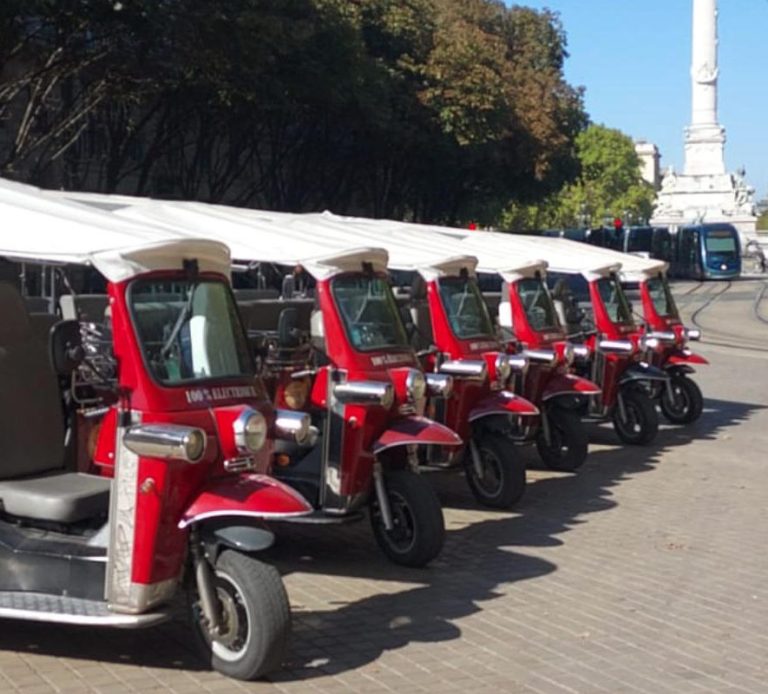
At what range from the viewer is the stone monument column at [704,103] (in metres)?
83.5

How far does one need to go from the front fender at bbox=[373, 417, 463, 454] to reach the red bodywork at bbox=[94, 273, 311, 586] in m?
1.99

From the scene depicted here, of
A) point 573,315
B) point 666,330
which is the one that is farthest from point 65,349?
point 666,330

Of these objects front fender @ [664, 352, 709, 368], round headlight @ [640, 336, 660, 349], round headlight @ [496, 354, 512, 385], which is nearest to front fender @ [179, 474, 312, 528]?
round headlight @ [496, 354, 512, 385]

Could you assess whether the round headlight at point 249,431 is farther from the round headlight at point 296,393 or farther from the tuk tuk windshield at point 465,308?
the tuk tuk windshield at point 465,308

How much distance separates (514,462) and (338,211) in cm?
3551

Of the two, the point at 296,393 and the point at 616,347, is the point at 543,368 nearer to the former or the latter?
the point at 616,347

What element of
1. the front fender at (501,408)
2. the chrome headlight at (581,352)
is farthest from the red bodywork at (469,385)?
the chrome headlight at (581,352)

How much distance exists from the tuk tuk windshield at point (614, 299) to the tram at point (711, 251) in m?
47.2

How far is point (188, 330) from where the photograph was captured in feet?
21.0

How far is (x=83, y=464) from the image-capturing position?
7289 millimetres

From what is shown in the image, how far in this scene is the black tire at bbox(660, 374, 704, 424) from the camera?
15.8 meters

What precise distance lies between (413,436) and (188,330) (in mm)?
2247

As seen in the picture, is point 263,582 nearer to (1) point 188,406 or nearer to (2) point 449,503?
(1) point 188,406

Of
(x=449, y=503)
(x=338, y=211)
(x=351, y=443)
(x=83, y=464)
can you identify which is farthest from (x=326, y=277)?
(x=338, y=211)
